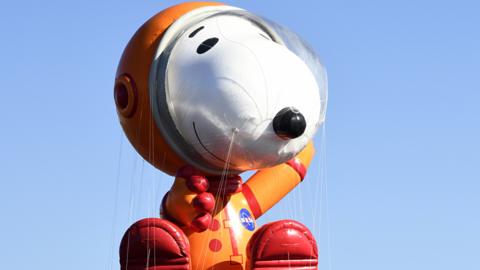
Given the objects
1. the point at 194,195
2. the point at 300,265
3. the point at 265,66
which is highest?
the point at 265,66

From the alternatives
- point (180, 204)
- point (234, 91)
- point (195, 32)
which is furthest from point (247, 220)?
point (195, 32)

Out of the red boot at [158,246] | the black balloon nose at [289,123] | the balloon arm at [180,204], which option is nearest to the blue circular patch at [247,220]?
the balloon arm at [180,204]

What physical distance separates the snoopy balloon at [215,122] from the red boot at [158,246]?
0.01 metres

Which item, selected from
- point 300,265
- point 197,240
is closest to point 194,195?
point 197,240

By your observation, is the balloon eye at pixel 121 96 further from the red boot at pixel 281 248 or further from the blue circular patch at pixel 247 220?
the red boot at pixel 281 248

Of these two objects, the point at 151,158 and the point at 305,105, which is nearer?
the point at 305,105

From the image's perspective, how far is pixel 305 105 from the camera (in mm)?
11781

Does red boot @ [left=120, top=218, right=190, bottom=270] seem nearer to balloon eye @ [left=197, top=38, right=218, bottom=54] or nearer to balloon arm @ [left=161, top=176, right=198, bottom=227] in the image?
balloon arm @ [left=161, top=176, right=198, bottom=227]

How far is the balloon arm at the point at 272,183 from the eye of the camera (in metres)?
12.9

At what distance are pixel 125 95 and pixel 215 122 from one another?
4.05ft

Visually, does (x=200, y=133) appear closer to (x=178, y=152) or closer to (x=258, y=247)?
(x=178, y=152)

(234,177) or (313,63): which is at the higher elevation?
(313,63)

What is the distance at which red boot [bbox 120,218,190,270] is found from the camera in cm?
1193

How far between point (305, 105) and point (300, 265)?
5.44 feet
